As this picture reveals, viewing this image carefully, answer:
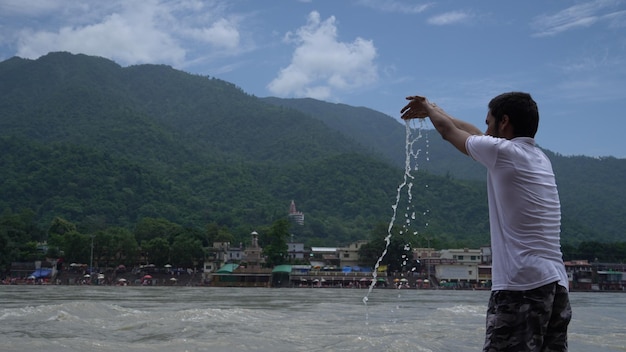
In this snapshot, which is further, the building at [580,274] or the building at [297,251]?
the building at [297,251]

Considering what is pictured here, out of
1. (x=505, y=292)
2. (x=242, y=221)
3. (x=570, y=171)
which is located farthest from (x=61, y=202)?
(x=570, y=171)

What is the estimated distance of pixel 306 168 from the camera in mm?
130125

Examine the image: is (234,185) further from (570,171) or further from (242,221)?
(570,171)

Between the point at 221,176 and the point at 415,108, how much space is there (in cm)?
11912

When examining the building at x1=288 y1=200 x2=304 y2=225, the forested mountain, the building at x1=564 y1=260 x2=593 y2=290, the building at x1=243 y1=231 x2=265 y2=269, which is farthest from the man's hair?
the building at x1=288 y1=200 x2=304 y2=225

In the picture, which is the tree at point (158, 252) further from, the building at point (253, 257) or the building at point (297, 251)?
the building at point (297, 251)

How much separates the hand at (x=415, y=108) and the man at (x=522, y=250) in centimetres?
25

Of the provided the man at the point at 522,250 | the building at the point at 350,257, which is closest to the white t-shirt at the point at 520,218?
the man at the point at 522,250

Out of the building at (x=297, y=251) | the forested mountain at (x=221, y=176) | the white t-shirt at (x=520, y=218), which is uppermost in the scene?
the forested mountain at (x=221, y=176)

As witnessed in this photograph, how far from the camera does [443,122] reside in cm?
273

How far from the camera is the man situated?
2520mm

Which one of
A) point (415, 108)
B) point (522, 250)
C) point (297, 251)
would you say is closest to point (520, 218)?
point (522, 250)

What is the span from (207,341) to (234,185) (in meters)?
107

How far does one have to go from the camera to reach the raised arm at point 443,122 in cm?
266
